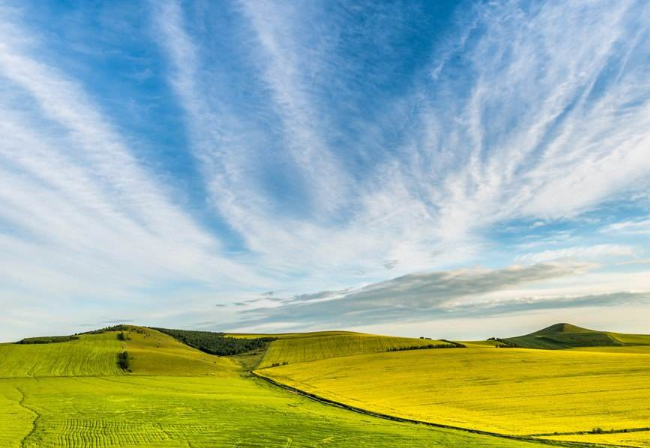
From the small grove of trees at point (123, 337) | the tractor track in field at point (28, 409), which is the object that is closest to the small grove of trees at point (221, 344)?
the small grove of trees at point (123, 337)

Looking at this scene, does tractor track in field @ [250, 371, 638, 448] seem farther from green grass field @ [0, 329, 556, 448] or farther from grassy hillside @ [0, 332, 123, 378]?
grassy hillside @ [0, 332, 123, 378]

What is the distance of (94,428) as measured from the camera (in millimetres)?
32906

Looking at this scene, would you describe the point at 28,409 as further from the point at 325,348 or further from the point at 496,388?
the point at 325,348

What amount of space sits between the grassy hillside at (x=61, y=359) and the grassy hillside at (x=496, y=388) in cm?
3871

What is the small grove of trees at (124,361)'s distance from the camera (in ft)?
302

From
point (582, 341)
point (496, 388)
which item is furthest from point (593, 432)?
point (582, 341)

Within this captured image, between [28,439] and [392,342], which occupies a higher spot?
[392,342]

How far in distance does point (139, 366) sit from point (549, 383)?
270 ft

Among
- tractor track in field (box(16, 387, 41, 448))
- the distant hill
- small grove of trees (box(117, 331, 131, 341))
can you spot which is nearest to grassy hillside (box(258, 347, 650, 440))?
tractor track in field (box(16, 387, 41, 448))

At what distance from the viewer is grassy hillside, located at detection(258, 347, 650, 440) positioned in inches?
1479

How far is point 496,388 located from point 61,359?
321 feet

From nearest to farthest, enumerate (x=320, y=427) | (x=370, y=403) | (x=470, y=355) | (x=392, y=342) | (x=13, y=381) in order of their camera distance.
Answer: (x=320, y=427) → (x=370, y=403) → (x=13, y=381) → (x=470, y=355) → (x=392, y=342)

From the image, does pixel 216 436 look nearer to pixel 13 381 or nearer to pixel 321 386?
pixel 321 386

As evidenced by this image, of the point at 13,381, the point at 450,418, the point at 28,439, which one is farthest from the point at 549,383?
the point at 13,381
